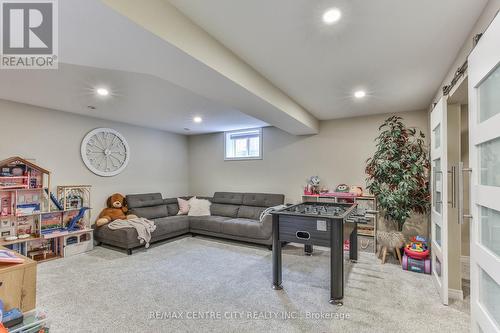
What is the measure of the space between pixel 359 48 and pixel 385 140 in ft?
7.03

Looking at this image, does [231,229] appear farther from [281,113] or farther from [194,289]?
[281,113]

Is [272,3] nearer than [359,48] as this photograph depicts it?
→ Yes

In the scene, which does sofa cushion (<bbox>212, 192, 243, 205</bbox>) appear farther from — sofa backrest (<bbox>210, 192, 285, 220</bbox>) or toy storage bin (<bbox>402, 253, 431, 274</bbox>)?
toy storage bin (<bbox>402, 253, 431, 274</bbox>)

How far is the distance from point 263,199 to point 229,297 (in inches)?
110

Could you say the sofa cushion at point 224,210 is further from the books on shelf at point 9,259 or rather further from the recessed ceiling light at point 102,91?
the books on shelf at point 9,259

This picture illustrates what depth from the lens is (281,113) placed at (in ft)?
11.3

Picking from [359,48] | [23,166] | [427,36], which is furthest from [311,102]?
[23,166]

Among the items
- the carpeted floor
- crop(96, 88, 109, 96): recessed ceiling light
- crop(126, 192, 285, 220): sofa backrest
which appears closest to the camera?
the carpeted floor

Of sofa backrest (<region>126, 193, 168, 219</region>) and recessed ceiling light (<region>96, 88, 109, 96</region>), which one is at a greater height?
recessed ceiling light (<region>96, 88, 109, 96</region>)

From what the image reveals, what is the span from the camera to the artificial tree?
3.57 metres

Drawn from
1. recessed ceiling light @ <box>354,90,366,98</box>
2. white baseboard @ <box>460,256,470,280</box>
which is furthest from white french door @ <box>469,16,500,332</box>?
white baseboard @ <box>460,256,470,280</box>

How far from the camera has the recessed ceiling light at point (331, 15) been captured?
1690mm

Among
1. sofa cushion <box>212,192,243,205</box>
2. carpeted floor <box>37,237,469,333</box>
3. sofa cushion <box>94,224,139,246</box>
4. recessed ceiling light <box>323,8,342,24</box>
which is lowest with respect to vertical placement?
carpeted floor <box>37,237,469,333</box>

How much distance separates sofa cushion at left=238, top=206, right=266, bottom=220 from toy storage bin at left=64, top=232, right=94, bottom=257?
273 cm
